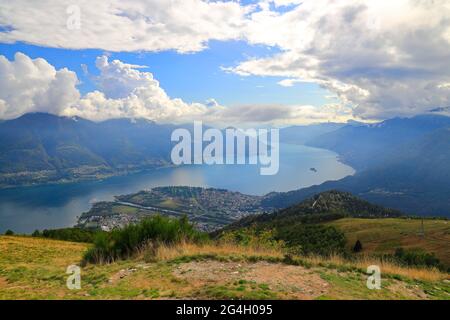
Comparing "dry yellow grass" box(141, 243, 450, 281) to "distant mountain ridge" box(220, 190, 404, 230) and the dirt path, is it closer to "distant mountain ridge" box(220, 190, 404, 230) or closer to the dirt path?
the dirt path

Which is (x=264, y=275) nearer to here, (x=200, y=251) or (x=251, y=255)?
(x=251, y=255)

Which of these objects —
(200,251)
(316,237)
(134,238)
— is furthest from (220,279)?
(316,237)

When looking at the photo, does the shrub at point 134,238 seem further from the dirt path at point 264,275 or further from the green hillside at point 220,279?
the dirt path at point 264,275

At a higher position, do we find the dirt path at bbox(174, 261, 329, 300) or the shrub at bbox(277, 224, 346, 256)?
the dirt path at bbox(174, 261, 329, 300)

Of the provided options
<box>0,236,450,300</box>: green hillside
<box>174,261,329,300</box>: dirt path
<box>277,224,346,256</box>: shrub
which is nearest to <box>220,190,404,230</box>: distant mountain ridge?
<box>277,224,346,256</box>: shrub

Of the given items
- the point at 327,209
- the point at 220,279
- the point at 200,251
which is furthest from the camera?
the point at 327,209

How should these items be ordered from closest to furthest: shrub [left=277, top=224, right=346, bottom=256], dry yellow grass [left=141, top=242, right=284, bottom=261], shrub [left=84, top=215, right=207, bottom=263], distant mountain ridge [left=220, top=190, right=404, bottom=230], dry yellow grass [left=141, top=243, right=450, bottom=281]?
dry yellow grass [left=141, top=243, right=450, bottom=281], dry yellow grass [left=141, top=242, right=284, bottom=261], shrub [left=84, top=215, right=207, bottom=263], shrub [left=277, top=224, right=346, bottom=256], distant mountain ridge [left=220, top=190, right=404, bottom=230]

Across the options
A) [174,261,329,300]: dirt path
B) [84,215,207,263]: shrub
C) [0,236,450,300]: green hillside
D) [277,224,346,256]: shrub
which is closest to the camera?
[0,236,450,300]: green hillside

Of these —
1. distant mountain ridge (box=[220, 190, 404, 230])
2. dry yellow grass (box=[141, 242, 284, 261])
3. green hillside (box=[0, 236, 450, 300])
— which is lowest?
distant mountain ridge (box=[220, 190, 404, 230])
